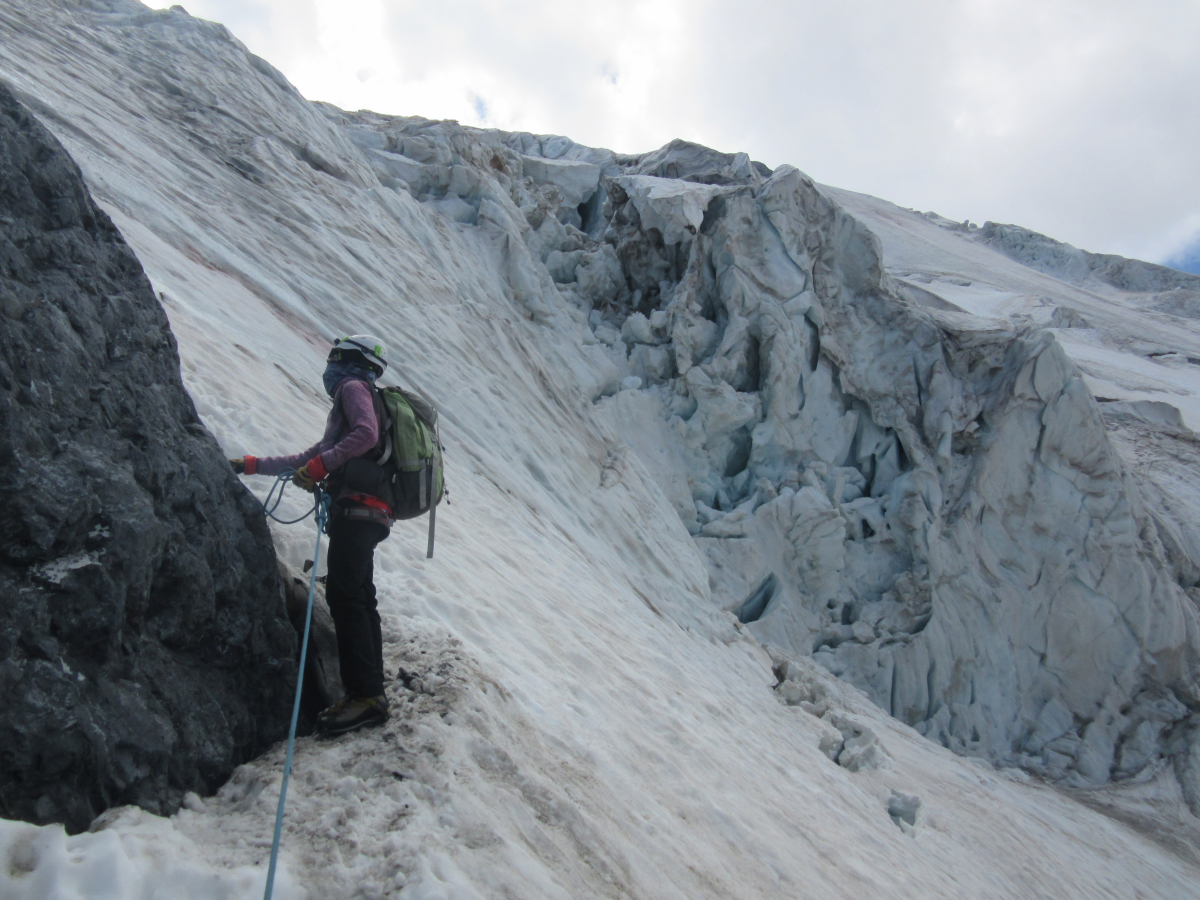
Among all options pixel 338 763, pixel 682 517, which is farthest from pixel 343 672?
pixel 682 517

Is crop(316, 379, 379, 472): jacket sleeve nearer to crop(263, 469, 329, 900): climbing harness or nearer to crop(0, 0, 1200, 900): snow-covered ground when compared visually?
crop(263, 469, 329, 900): climbing harness

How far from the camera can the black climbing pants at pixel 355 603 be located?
10.5ft

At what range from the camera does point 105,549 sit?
2.56m

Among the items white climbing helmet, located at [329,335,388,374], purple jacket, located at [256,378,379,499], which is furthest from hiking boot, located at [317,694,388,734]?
white climbing helmet, located at [329,335,388,374]

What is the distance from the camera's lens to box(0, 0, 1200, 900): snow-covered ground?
2750 millimetres

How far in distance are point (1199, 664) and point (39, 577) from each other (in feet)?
68.6

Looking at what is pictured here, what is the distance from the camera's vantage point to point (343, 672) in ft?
10.5

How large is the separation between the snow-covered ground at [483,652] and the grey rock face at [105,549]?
0.65 ft

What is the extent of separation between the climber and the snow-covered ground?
0.15m

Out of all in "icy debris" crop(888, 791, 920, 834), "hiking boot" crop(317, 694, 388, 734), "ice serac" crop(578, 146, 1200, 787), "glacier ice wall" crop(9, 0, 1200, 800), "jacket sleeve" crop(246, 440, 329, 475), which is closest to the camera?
"hiking boot" crop(317, 694, 388, 734)

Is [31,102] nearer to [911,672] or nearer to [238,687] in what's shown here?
[238,687]

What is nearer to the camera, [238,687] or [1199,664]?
[238,687]

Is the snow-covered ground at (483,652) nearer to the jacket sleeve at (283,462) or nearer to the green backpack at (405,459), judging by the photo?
the jacket sleeve at (283,462)

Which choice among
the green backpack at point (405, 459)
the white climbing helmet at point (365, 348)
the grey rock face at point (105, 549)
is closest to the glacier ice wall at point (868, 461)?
the green backpack at point (405, 459)
